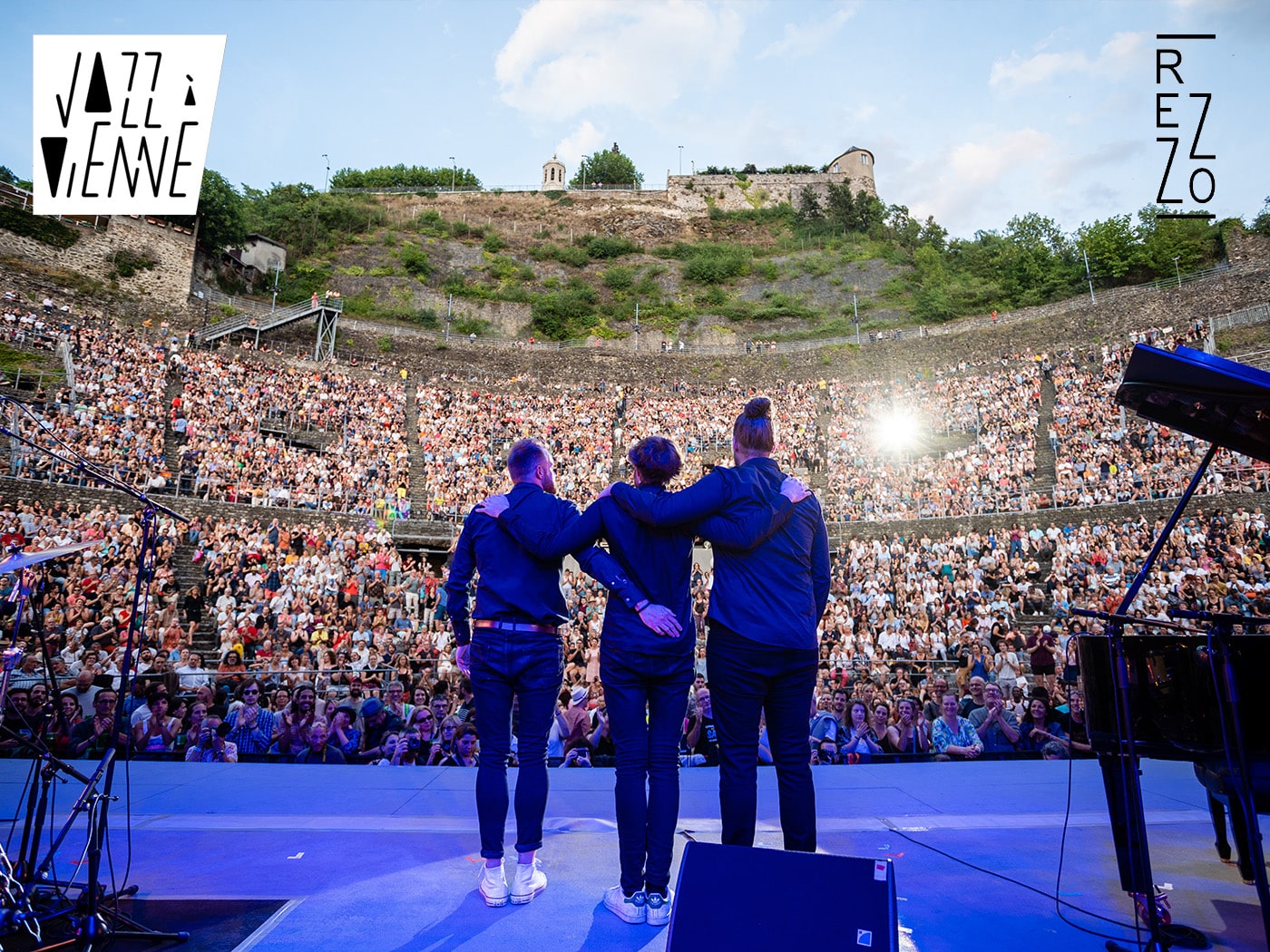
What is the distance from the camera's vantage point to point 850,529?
666 inches

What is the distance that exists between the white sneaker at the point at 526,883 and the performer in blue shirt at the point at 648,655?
0.24 metres

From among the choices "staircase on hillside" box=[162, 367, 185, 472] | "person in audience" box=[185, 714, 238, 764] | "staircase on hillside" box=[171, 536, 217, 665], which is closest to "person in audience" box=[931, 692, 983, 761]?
"person in audience" box=[185, 714, 238, 764]

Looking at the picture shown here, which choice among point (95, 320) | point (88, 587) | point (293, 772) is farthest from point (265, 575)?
point (95, 320)

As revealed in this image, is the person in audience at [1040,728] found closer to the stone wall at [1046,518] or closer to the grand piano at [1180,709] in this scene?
the grand piano at [1180,709]

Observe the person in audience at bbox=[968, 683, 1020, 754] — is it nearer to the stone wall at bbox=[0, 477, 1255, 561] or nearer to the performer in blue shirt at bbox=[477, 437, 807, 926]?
the performer in blue shirt at bbox=[477, 437, 807, 926]

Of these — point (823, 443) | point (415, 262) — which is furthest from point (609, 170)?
point (823, 443)

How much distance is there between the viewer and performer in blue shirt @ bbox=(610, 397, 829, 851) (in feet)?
7.88

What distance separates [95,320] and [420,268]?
883 inches

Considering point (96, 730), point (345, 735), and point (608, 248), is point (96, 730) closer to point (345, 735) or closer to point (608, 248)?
point (345, 735)

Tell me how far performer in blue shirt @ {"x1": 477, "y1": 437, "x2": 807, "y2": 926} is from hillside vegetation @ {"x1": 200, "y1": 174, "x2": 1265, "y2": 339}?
34.5 m

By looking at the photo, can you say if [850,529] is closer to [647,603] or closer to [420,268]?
[647,603]

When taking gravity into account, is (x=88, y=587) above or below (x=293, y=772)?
above

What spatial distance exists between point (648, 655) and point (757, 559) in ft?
1.73

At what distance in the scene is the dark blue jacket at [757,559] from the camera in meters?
2.45
